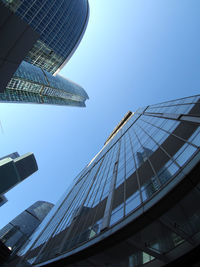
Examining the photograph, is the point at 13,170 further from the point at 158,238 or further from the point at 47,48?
the point at 158,238

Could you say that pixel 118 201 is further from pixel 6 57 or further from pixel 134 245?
pixel 6 57

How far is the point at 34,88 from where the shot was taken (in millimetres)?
86938

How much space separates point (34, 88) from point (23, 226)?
68405 mm

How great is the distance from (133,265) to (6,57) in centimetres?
1780

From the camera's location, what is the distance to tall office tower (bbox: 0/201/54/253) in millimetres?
48569

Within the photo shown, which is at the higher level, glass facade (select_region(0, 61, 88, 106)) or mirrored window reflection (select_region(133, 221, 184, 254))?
mirrored window reflection (select_region(133, 221, 184, 254))

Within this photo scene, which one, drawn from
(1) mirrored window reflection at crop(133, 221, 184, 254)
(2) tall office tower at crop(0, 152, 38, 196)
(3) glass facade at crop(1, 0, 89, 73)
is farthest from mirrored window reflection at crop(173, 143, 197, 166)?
(2) tall office tower at crop(0, 152, 38, 196)

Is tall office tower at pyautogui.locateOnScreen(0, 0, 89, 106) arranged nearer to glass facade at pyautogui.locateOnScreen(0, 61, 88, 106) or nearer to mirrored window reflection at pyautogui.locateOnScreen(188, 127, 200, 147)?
glass facade at pyautogui.locateOnScreen(0, 61, 88, 106)

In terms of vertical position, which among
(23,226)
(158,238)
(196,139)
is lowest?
(23,226)

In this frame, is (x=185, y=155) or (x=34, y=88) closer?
(x=185, y=155)

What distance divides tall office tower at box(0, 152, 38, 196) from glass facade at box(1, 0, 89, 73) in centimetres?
6426

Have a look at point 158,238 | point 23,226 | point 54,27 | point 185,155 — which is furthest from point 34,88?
point 158,238

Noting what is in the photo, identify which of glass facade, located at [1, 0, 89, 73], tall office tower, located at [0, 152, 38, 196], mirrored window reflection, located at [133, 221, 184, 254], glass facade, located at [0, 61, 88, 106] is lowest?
tall office tower, located at [0, 152, 38, 196]

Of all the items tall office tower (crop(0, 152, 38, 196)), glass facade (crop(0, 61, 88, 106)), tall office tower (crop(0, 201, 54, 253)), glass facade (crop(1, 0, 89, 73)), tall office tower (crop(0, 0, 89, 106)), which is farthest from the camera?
tall office tower (crop(0, 152, 38, 196))
